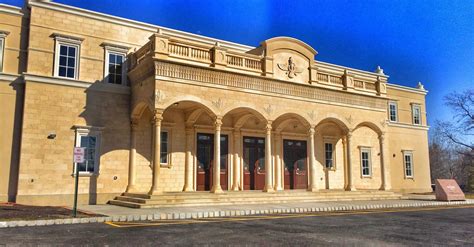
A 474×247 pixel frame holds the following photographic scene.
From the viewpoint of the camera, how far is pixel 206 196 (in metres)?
17.1

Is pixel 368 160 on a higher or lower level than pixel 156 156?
higher

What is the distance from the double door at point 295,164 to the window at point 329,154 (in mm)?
1567

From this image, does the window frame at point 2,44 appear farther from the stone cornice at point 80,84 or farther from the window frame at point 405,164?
the window frame at point 405,164

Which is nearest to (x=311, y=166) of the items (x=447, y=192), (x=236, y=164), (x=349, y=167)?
(x=349, y=167)

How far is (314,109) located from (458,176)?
5810 centimetres

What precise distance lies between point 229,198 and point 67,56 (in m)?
9.63

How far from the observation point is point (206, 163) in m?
21.0

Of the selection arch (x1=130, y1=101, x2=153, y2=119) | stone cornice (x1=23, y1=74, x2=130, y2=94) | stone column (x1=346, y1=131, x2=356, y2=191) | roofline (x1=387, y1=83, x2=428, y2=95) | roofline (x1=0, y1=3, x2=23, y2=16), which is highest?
roofline (x1=0, y1=3, x2=23, y2=16)

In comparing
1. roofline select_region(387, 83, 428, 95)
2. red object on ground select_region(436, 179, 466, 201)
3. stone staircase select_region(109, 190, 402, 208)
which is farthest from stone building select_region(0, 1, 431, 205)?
roofline select_region(387, 83, 428, 95)

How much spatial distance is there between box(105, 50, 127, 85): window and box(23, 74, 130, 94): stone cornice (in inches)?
15.6

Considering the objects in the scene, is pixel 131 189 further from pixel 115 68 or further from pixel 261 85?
pixel 261 85

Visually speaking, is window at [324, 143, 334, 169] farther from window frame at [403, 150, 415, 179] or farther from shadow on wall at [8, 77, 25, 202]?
shadow on wall at [8, 77, 25, 202]

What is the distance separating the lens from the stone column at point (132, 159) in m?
18.5

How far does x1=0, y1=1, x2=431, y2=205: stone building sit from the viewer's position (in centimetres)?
1702
